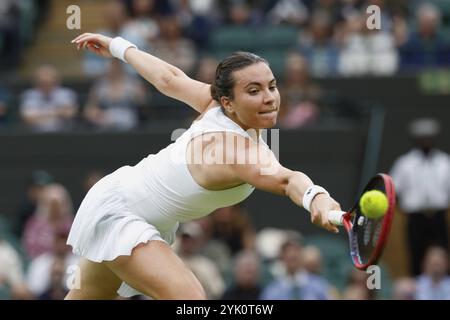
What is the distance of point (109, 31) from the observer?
1553 cm

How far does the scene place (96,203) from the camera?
6977mm

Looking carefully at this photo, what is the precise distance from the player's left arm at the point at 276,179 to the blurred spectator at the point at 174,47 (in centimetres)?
804

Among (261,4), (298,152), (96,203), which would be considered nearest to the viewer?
(96,203)

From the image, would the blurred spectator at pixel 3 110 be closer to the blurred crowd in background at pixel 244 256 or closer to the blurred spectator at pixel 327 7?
the blurred crowd in background at pixel 244 256

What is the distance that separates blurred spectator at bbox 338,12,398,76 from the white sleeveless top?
A: 25.1 ft

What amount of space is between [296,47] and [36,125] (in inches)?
130

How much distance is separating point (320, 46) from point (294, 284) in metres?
4.79

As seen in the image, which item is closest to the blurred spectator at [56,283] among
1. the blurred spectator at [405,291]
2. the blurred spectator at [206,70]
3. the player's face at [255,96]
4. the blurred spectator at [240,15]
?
the blurred spectator at [405,291]

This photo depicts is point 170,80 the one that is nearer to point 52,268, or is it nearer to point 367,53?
point 52,268

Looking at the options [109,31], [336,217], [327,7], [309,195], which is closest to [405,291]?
[309,195]

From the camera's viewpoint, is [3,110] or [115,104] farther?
[3,110]
